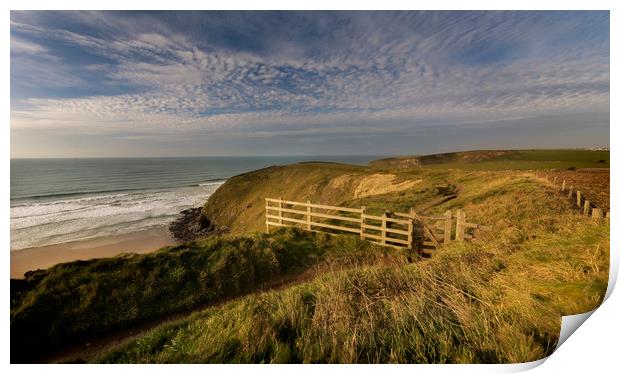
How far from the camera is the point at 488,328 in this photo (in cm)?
280

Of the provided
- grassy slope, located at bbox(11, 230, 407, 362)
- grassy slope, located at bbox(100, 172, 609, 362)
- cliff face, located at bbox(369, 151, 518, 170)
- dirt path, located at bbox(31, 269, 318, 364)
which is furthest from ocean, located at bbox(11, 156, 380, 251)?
cliff face, located at bbox(369, 151, 518, 170)

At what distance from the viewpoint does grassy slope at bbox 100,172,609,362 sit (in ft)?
9.17

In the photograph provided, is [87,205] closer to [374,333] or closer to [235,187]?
[235,187]

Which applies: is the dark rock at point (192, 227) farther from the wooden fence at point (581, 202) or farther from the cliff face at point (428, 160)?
the wooden fence at point (581, 202)

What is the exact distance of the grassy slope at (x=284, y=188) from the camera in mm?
20672

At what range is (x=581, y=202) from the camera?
7125 mm

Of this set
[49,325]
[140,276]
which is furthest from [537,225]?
[49,325]

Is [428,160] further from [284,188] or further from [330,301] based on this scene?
[330,301]

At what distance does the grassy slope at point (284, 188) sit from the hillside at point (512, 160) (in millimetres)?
3246

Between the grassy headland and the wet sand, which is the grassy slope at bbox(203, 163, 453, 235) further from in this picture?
the grassy headland

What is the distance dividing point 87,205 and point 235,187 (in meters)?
13.6

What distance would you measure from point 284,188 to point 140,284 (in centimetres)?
2153

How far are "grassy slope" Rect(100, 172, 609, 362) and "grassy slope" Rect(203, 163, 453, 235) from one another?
12.4 m

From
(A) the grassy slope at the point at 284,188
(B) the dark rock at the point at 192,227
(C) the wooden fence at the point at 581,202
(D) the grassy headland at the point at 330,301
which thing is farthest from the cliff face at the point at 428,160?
(B) the dark rock at the point at 192,227
